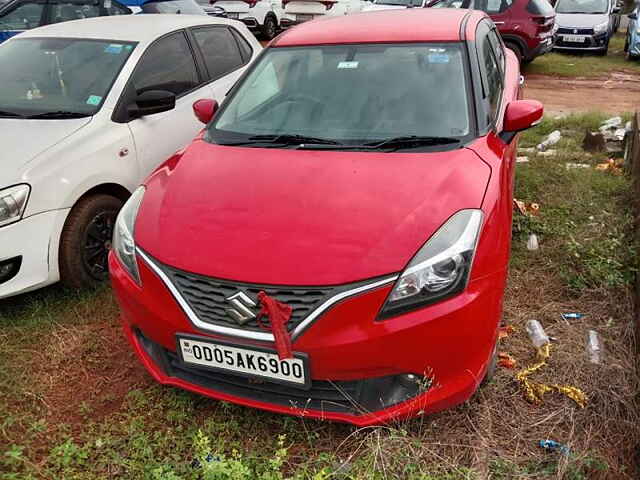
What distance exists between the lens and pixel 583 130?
6.94 m

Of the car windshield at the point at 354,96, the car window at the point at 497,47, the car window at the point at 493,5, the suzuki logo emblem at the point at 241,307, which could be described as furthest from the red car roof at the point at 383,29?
the car window at the point at 493,5

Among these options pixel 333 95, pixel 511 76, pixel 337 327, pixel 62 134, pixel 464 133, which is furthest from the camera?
pixel 511 76

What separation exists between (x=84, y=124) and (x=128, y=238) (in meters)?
1.42

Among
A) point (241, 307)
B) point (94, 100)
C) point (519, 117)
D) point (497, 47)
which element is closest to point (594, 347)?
point (519, 117)

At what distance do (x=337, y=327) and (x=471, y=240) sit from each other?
0.63m

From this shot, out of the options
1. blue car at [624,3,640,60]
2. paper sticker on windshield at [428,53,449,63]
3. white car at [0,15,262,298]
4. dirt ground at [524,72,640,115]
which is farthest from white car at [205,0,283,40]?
paper sticker on windshield at [428,53,449,63]

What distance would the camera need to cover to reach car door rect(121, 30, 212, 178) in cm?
397

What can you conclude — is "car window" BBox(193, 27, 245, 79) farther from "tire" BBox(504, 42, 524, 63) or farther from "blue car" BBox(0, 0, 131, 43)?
"tire" BBox(504, 42, 524, 63)

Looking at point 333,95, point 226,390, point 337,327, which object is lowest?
point 226,390

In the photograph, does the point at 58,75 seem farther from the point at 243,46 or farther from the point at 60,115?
the point at 243,46

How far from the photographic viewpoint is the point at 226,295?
2.20m

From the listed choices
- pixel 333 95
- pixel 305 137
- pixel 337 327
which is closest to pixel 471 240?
pixel 337 327

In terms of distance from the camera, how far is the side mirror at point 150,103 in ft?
12.6

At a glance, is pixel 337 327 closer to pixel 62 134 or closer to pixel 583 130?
pixel 62 134
